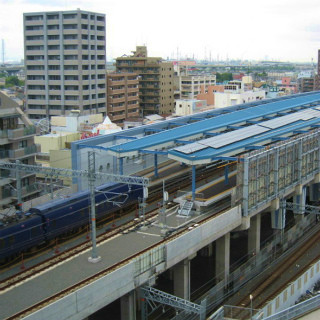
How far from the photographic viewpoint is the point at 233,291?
957 inches

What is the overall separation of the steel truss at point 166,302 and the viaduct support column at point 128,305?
1.89ft

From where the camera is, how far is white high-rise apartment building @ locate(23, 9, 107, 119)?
6519cm

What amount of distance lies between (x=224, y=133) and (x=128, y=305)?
15.1 metres

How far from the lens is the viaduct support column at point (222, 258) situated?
2567cm

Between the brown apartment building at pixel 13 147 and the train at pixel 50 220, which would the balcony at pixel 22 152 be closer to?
the brown apartment building at pixel 13 147

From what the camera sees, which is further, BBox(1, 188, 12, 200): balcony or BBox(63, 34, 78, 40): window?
BBox(63, 34, 78, 40): window

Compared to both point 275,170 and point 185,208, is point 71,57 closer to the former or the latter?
point 275,170

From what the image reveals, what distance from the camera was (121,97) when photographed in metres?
73.5

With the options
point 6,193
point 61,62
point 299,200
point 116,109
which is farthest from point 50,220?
point 116,109

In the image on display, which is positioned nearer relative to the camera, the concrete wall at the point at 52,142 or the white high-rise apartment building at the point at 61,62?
the concrete wall at the point at 52,142

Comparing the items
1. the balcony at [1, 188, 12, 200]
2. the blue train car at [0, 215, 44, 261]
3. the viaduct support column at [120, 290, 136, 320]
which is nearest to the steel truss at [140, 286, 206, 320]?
the viaduct support column at [120, 290, 136, 320]

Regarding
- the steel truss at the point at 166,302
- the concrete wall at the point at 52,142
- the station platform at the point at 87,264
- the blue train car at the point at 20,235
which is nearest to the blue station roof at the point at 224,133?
the station platform at the point at 87,264

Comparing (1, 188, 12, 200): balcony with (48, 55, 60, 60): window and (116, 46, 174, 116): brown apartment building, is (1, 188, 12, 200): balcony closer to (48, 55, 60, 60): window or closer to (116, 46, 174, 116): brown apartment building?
(48, 55, 60, 60): window

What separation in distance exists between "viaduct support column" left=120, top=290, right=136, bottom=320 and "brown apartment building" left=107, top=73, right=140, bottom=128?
51.6 meters
